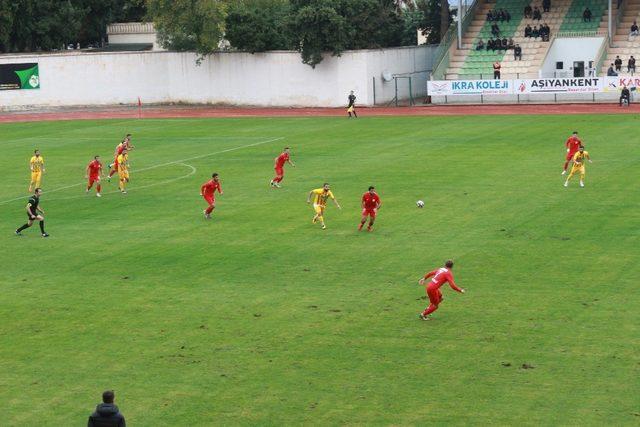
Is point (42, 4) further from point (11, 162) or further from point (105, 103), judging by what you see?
point (11, 162)

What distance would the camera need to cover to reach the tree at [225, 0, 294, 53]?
81.7 metres

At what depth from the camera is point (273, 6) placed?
89.9m

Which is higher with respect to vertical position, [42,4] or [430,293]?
[42,4]

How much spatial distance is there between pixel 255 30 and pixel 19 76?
19.1 m

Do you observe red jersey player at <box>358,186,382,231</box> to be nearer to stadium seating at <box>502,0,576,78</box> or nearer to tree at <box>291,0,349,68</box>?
tree at <box>291,0,349,68</box>

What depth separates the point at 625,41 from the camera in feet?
265

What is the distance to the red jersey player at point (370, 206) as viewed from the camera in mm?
34344

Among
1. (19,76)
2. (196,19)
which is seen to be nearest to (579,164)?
(196,19)

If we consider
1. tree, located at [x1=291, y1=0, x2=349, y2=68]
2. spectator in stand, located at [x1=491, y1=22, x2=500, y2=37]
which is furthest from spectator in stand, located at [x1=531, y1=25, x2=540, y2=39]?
tree, located at [x1=291, y1=0, x2=349, y2=68]

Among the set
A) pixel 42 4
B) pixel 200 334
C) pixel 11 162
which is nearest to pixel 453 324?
pixel 200 334

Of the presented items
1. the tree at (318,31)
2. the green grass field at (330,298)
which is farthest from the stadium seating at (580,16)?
the green grass field at (330,298)

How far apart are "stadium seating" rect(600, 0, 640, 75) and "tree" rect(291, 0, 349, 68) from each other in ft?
59.7

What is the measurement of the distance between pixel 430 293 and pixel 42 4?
7579 cm

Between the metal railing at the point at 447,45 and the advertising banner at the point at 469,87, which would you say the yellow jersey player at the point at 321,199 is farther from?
the metal railing at the point at 447,45
